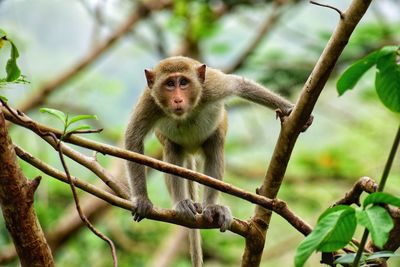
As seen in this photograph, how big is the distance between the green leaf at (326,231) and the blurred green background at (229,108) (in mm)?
5403

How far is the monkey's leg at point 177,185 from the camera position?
12.9 ft

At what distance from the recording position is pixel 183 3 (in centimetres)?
855

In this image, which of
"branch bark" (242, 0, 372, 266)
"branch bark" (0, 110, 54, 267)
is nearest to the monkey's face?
"branch bark" (242, 0, 372, 266)

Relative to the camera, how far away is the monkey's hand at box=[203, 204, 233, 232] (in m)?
3.23

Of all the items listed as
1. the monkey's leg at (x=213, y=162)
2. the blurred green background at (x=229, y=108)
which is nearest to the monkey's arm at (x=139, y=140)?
the monkey's leg at (x=213, y=162)

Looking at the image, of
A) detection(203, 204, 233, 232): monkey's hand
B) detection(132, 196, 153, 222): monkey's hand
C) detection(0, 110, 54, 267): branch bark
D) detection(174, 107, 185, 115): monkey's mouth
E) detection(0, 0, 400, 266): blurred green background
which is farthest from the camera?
detection(0, 0, 400, 266): blurred green background

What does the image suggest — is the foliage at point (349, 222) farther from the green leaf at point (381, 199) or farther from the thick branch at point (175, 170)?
the thick branch at point (175, 170)

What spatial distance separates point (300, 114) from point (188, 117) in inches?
79.6

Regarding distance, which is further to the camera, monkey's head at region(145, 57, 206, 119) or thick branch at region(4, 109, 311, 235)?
monkey's head at region(145, 57, 206, 119)

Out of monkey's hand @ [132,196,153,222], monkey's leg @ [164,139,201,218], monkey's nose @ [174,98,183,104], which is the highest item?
monkey's nose @ [174,98,183,104]

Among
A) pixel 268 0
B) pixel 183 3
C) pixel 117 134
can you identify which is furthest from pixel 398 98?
pixel 117 134

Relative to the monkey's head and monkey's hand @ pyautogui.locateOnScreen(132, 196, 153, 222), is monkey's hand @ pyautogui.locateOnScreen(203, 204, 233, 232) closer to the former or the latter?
monkey's hand @ pyautogui.locateOnScreen(132, 196, 153, 222)

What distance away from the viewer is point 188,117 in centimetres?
455

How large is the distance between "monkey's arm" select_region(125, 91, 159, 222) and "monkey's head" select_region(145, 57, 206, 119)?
0.26 feet
